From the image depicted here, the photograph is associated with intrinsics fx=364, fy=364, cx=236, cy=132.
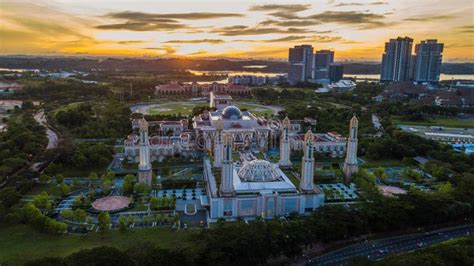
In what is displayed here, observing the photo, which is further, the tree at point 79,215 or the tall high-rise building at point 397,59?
the tall high-rise building at point 397,59

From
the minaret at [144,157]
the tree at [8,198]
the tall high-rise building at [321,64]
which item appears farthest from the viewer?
the tall high-rise building at [321,64]

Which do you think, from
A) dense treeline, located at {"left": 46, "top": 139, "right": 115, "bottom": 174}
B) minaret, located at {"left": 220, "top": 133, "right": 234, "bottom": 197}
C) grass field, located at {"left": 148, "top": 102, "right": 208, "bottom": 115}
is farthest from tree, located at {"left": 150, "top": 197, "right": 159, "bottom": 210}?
grass field, located at {"left": 148, "top": 102, "right": 208, "bottom": 115}

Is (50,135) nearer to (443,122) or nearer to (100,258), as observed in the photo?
(100,258)

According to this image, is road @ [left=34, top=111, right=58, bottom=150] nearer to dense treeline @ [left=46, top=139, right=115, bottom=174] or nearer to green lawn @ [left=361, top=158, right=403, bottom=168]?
dense treeline @ [left=46, top=139, right=115, bottom=174]

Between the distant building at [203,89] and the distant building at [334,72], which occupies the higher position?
the distant building at [334,72]

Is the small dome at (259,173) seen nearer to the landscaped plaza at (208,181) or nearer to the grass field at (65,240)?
the landscaped plaza at (208,181)

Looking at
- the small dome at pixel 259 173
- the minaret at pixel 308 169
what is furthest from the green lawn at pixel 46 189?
the minaret at pixel 308 169

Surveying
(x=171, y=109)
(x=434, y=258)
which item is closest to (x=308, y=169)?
(x=434, y=258)
